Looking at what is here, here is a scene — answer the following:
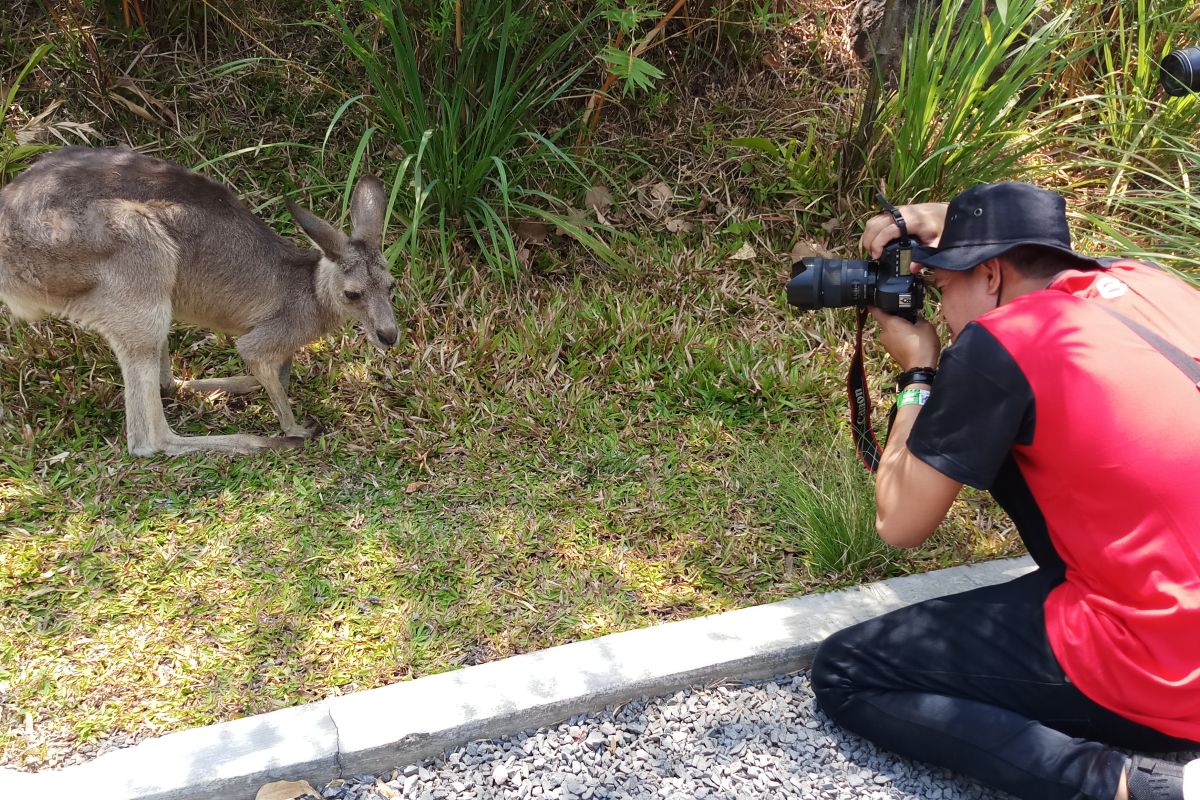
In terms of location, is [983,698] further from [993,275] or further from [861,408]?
[993,275]

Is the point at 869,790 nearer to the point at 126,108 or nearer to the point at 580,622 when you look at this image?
the point at 580,622

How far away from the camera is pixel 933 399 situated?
7.71 feet

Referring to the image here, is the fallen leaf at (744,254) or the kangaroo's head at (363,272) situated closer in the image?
the kangaroo's head at (363,272)

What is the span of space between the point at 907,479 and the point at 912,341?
Answer: 45 centimetres

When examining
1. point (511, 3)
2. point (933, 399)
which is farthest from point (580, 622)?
point (511, 3)

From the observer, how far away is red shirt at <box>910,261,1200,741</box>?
2133 mm

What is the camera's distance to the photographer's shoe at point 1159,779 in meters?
2.13

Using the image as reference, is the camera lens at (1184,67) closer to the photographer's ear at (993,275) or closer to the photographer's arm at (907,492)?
the photographer's ear at (993,275)

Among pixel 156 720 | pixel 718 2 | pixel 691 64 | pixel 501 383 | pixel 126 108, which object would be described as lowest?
pixel 156 720

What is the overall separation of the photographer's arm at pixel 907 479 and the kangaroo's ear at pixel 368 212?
6.38 feet

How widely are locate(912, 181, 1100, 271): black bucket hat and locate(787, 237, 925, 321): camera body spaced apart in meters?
0.19

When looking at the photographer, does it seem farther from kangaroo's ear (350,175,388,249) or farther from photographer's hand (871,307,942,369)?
kangaroo's ear (350,175,388,249)

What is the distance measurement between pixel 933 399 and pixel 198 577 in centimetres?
229

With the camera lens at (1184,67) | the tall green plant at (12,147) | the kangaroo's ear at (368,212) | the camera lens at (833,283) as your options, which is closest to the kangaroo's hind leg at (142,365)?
the kangaroo's ear at (368,212)
